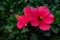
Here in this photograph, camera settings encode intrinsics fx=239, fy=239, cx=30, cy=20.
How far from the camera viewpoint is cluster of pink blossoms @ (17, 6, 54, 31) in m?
2.13

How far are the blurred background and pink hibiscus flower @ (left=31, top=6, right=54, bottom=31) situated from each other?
95 mm

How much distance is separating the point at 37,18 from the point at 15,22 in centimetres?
26

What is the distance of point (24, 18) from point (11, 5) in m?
0.45

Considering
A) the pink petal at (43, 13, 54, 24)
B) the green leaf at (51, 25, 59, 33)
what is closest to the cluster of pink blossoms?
the pink petal at (43, 13, 54, 24)

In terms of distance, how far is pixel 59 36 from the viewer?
7.45 feet

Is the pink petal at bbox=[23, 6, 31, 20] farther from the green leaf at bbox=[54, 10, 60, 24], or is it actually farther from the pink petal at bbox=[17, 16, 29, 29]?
the green leaf at bbox=[54, 10, 60, 24]

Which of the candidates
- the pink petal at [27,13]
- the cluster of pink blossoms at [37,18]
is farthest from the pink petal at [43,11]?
the pink petal at [27,13]

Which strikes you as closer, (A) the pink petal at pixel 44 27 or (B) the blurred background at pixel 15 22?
(A) the pink petal at pixel 44 27

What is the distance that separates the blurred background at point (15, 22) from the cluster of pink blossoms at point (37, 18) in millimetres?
86

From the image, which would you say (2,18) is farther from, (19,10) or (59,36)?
(59,36)

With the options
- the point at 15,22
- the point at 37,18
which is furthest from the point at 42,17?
the point at 15,22

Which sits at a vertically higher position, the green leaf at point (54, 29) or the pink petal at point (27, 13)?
the pink petal at point (27, 13)

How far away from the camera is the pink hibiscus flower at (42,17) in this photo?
213 cm

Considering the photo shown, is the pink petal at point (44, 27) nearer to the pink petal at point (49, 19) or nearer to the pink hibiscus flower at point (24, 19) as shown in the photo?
the pink petal at point (49, 19)
